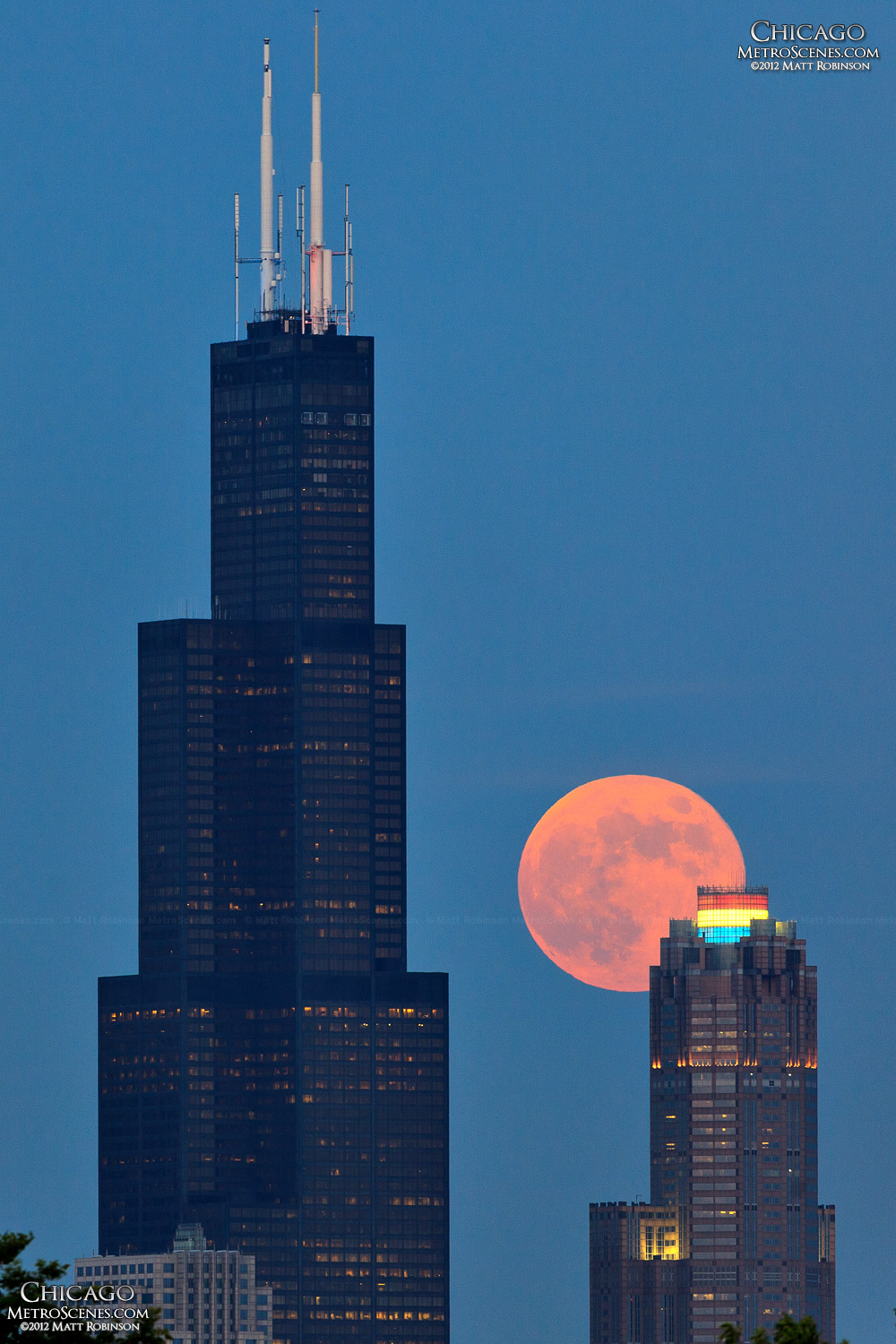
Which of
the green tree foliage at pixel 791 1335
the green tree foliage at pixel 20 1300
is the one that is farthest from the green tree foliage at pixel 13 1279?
the green tree foliage at pixel 791 1335

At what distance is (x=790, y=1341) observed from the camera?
359 ft

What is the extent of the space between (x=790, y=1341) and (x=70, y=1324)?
2178cm

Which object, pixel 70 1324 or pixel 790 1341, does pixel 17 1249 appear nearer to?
pixel 70 1324

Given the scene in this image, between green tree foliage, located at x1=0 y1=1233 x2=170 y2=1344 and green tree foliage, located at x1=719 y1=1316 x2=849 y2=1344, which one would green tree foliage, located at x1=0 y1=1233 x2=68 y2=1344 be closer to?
green tree foliage, located at x1=0 y1=1233 x2=170 y2=1344

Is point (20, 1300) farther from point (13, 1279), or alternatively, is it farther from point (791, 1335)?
point (791, 1335)

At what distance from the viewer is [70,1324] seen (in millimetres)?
110438

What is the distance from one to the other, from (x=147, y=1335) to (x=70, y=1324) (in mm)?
5050

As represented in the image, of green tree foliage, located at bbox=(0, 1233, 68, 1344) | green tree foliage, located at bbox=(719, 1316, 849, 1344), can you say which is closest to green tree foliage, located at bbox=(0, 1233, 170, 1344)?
green tree foliage, located at bbox=(0, 1233, 68, 1344)

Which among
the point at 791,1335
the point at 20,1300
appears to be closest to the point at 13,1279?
the point at 20,1300

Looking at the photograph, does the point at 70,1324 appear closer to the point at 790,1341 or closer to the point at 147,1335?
the point at 147,1335

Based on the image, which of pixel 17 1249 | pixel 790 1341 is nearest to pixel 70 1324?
pixel 17 1249

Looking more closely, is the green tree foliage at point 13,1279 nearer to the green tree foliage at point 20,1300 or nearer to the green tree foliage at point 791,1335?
the green tree foliage at point 20,1300

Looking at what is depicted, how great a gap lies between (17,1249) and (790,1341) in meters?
23.4

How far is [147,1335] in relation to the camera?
10619 centimetres
